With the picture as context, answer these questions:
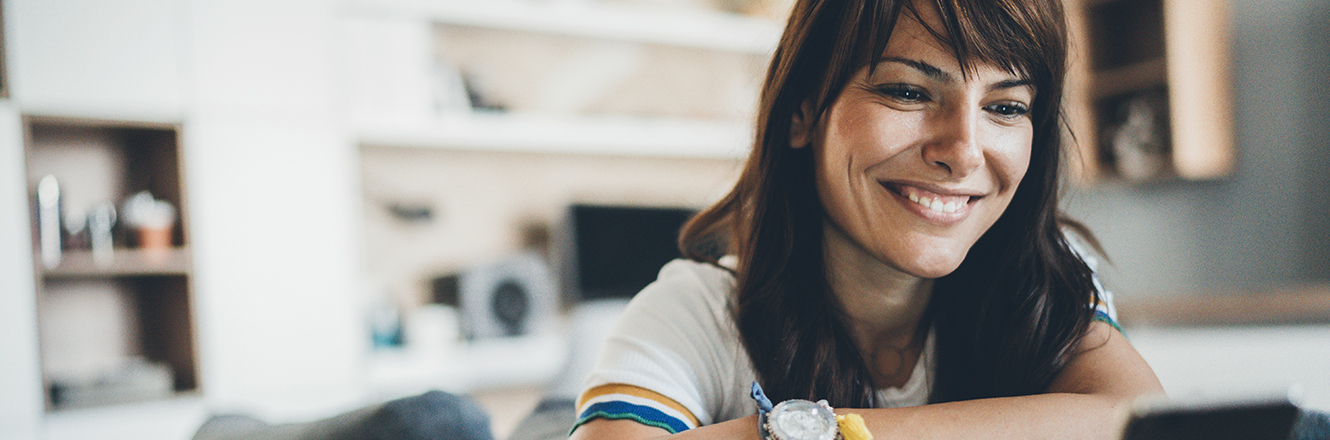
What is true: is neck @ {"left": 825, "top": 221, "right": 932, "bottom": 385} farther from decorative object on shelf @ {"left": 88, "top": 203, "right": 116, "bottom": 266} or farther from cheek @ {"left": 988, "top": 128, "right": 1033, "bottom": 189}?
decorative object on shelf @ {"left": 88, "top": 203, "right": 116, "bottom": 266}

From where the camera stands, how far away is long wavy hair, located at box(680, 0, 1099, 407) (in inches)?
33.6

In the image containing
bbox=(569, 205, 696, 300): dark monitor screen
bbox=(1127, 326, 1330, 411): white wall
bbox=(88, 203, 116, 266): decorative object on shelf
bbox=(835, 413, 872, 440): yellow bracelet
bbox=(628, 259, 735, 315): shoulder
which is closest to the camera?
bbox=(835, 413, 872, 440): yellow bracelet

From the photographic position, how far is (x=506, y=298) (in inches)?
130

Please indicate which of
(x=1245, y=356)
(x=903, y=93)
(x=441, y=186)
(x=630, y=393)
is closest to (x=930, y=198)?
(x=903, y=93)

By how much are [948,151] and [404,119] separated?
2.61 metres

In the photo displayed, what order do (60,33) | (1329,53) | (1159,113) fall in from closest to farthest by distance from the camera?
(60,33), (1329,53), (1159,113)

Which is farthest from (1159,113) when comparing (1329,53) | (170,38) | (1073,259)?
(170,38)

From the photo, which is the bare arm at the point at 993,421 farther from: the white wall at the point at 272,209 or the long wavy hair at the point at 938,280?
the white wall at the point at 272,209

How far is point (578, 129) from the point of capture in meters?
3.38

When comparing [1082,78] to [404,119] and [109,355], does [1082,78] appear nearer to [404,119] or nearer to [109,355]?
[404,119]

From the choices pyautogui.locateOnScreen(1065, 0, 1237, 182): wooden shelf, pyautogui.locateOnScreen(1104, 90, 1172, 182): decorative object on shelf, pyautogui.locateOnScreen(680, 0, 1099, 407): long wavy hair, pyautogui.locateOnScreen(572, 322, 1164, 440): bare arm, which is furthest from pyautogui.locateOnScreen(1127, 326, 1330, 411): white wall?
pyautogui.locateOnScreen(572, 322, 1164, 440): bare arm

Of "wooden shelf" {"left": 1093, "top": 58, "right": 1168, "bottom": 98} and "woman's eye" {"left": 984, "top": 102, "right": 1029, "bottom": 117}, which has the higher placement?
"wooden shelf" {"left": 1093, "top": 58, "right": 1168, "bottom": 98}

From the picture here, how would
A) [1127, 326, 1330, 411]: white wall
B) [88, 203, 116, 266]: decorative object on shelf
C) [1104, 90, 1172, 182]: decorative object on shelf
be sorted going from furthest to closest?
[1104, 90, 1172, 182]: decorative object on shelf < [88, 203, 116, 266]: decorative object on shelf < [1127, 326, 1330, 411]: white wall

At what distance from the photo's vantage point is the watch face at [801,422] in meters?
0.73
